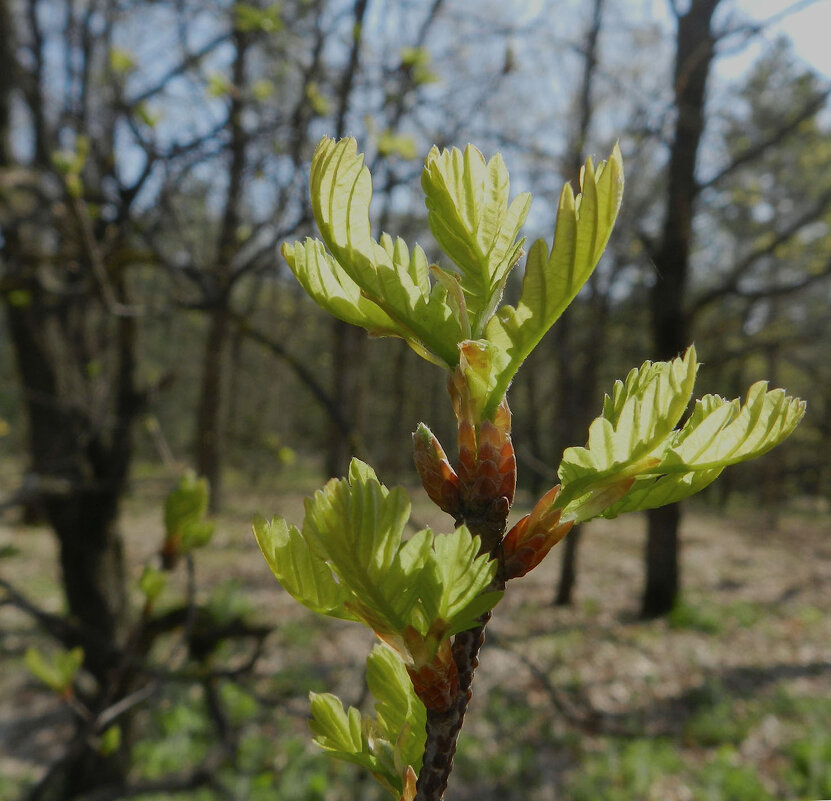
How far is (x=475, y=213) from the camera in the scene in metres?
0.35

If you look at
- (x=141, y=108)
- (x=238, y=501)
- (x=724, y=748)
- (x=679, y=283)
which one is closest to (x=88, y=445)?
(x=141, y=108)

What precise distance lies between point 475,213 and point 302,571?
221 millimetres

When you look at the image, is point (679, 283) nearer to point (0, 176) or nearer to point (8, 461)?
point (0, 176)

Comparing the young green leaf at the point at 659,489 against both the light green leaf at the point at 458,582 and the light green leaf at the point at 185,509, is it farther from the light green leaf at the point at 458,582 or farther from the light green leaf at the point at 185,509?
the light green leaf at the point at 185,509

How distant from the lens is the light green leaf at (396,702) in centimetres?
40

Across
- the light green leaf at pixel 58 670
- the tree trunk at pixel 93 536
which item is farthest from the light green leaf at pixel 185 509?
Result: the tree trunk at pixel 93 536

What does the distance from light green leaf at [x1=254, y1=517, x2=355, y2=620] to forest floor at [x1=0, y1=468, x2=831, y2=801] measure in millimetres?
1128

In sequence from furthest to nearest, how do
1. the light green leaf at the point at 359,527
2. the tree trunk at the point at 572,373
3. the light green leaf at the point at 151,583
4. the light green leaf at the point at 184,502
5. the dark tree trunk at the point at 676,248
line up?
the dark tree trunk at the point at 676,248 < the tree trunk at the point at 572,373 < the light green leaf at the point at 151,583 < the light green leaf at the point at 184,502 < the light green leaf at the point at 359,527

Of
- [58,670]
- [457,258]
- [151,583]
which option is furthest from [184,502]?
[457,258]

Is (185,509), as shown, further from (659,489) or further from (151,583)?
(659,489)

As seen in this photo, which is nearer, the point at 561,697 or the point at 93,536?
the point at 561,697

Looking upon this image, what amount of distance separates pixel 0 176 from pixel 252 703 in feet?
13.6

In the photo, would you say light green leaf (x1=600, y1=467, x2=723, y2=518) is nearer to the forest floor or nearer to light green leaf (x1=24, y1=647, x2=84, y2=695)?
the forest floor

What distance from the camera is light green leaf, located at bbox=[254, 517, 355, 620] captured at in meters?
0.32
